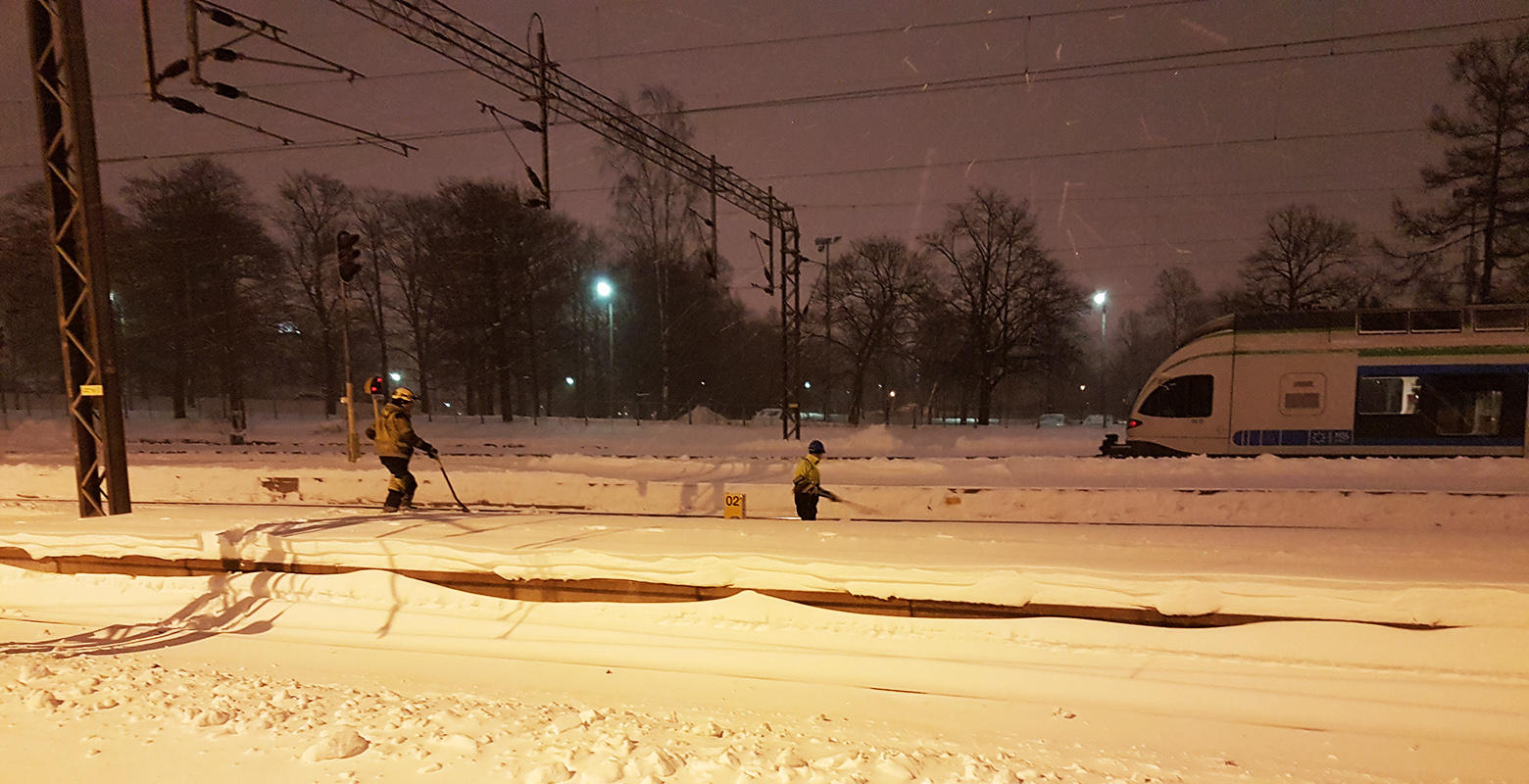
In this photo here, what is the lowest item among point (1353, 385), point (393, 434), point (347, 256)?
point (393, 434)

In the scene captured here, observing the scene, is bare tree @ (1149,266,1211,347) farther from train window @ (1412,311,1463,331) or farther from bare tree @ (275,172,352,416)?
bare tree @ (275,172,352,416)

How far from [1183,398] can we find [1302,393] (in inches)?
84.0

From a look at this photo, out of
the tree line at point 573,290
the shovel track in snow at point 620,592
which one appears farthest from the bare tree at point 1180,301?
the shovel track in snow at point 620,592

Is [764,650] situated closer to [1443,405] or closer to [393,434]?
[393,434]

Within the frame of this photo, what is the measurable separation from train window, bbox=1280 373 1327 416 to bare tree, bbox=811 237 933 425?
24306 mm

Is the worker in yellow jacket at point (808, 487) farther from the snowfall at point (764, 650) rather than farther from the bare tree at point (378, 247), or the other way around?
the bare tree at point (378, 247)

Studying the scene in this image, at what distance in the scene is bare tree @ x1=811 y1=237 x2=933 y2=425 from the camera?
38.4 m

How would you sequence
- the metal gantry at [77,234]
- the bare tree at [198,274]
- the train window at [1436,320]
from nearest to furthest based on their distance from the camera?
the metal gantry at [77,234], the train window at [1436,320], the bare tree at [198,274]

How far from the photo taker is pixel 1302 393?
1404 cm

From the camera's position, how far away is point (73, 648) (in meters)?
5.73

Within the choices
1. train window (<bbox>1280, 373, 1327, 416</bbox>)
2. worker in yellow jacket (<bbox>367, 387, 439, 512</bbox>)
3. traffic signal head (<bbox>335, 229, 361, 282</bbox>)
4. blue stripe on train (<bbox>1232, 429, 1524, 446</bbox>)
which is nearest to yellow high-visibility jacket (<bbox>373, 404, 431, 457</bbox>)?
worker in yellow jacket (<bbox>367, 387, 439, 512</bbox>)

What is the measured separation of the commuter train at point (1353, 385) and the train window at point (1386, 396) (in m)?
0.02

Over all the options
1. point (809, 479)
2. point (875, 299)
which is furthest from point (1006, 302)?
point (809, 479)

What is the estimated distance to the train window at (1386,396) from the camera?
13.5 metres
